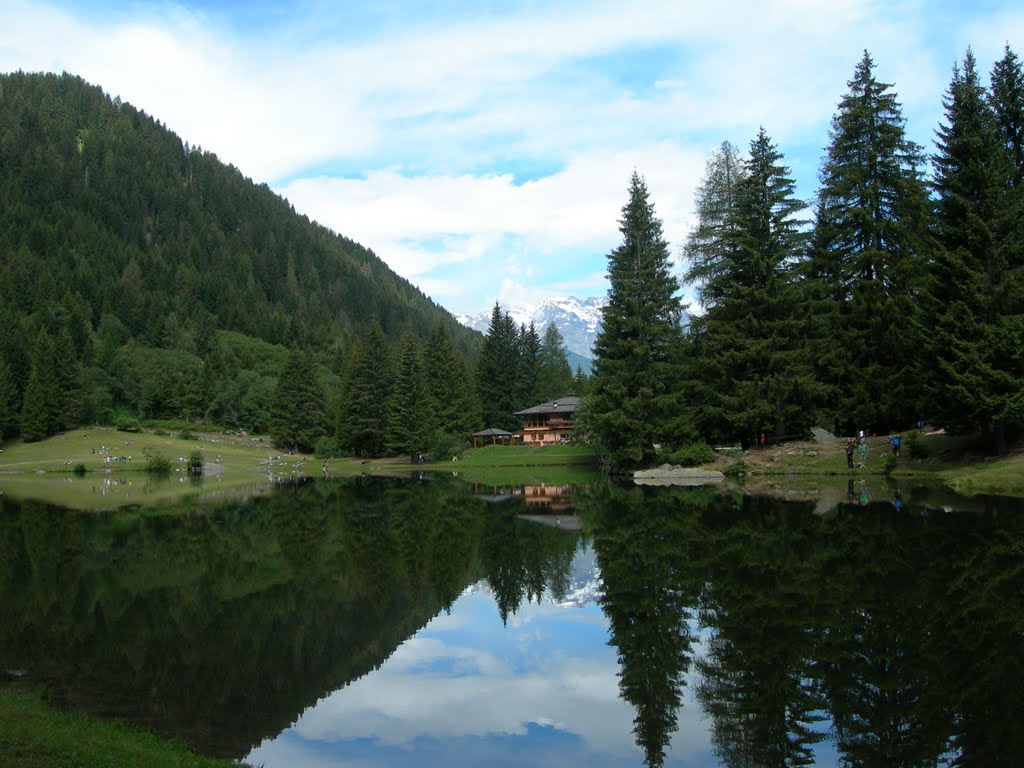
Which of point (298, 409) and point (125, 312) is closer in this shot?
point (298, 409)

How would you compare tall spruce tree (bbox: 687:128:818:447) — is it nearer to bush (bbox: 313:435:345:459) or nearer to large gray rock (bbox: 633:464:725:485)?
large gray rock (bbox: 633:464:725:485)

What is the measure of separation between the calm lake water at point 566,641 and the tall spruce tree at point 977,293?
8.80 metres

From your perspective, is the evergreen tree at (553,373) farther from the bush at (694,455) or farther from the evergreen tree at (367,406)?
the bush at (694,455)

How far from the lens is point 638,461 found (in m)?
52.7

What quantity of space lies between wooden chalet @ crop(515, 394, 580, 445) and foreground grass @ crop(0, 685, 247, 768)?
82935 millimetres

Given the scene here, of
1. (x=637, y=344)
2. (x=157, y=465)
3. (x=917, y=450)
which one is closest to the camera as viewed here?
(x=917, y=450)

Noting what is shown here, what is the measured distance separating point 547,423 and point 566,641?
80.1m

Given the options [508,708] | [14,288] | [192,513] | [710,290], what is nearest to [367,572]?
[508,708]

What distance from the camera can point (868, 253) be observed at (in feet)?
146

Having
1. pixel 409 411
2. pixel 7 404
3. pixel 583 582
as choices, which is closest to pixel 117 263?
pixel 7 404

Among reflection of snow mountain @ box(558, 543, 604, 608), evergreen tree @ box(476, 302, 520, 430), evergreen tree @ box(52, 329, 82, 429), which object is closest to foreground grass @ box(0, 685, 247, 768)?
reflection of snow mountain @ box(558, 543, 604, 608)

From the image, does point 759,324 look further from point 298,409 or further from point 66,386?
point 66,386

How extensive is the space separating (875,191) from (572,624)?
39.8 m

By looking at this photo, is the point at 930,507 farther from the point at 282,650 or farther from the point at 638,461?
the point at 638,461
